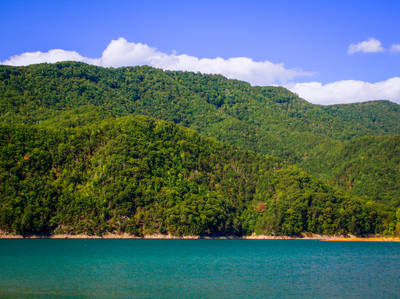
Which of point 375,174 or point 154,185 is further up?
point 375,174

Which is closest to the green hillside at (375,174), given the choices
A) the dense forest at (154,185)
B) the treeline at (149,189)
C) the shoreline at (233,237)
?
the dense forest at (154,185)

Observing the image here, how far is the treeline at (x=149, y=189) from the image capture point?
126 metres

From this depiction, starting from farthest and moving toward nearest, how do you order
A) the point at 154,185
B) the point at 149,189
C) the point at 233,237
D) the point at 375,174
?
the point at 375,174
the point at 233,237
the point at 154,185
the point at 149,189

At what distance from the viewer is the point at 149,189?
141125 millimetres

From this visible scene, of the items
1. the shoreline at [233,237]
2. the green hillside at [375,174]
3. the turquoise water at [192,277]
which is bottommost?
the shoreline at [233,237]

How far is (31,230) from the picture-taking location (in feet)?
394

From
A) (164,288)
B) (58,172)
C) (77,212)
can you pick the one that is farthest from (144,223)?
(164,288)

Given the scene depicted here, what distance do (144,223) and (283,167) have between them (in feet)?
214

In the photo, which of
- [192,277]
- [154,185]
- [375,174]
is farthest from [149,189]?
[375,174]

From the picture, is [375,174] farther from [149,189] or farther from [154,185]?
[149,189]

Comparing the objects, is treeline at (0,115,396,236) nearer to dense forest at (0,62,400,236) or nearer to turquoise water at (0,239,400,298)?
dense forest at (0,62,400,236)

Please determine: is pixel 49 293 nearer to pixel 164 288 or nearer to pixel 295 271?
pixel 164 288

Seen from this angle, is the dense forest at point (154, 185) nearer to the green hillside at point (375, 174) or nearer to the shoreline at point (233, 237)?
the green hillside at point (375, 174)

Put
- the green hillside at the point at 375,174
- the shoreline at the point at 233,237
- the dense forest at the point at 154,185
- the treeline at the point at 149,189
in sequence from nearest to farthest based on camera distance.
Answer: the shoreline at the point at 233,237
the treeline at the point at 149,189
the dense forest at the point at 154,185
the green hillside at the point at 375,174
